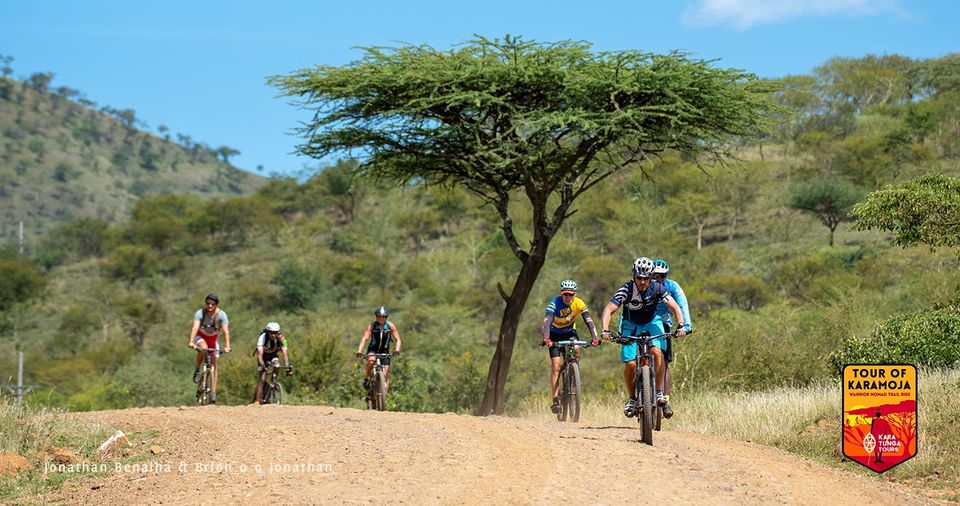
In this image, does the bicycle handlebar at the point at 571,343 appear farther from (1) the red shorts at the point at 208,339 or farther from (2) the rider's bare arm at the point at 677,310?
(1) the red shorts at the point at 208,339

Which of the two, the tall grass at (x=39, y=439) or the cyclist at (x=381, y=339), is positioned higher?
the cyclist at (x=381, y=339)

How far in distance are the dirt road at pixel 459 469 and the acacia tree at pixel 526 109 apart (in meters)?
6.47

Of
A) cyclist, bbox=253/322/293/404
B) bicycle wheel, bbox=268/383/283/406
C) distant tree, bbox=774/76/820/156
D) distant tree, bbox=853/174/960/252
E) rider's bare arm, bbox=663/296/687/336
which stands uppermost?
distant tree, bbox=774/76/820/156

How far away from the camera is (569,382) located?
15141mm

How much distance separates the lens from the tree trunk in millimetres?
19078

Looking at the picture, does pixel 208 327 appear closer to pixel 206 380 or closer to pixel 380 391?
pixel 206 380

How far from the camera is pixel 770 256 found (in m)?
65.9

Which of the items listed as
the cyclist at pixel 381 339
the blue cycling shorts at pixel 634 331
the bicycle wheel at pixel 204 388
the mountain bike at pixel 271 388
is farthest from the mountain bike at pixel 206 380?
the blue cycling shorts at pixel 634 331

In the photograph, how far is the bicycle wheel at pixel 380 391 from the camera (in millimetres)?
17886

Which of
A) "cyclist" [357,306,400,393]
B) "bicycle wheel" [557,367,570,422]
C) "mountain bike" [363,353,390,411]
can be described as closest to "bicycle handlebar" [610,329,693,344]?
"bicycle wheel" [557,367,570,422]

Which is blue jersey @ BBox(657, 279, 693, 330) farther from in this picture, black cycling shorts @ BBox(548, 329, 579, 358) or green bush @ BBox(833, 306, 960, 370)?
green bush @ BBox(833, 306, 960, 370)

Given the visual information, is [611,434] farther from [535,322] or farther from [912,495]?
[535,322]

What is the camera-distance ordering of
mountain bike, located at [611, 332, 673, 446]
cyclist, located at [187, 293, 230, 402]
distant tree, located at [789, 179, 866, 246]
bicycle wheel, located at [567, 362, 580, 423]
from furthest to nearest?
1. distant tree, located at [789, 179, 866, 246]
2. cyclist, located at [187, 293, 230, 402]
3. bicycle wheel, located at [567, 362, 580, 423]
4. mountain bike, located at [611, 332, 673, 446]

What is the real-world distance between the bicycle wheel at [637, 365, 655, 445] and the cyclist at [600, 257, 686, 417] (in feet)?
0.95
